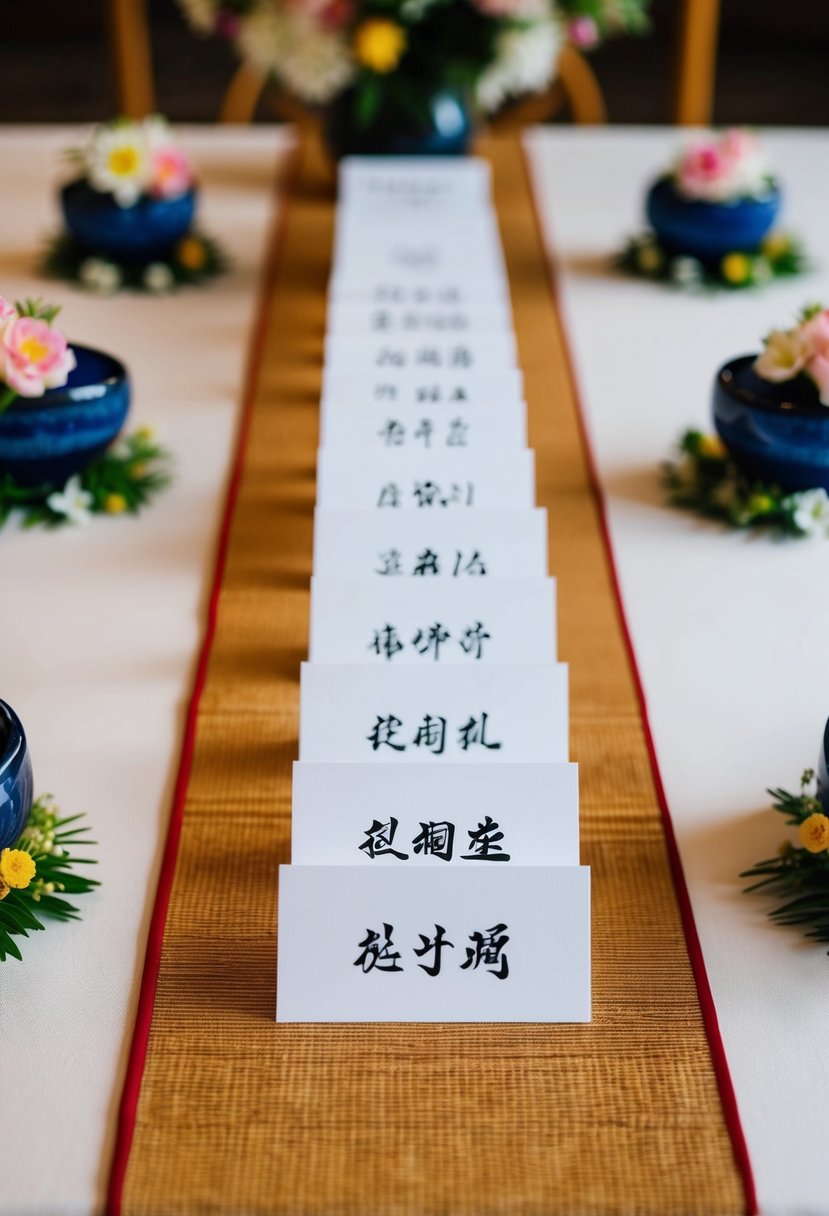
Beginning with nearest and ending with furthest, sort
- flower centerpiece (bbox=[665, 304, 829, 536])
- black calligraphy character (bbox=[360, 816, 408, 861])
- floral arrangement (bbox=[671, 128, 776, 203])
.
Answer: black calligraphy character (bbox=[360, 816, 408, 861]), flower centerpiece (bbox=[665, 304, 829, 536]), floral arrangement (bbox=[671, 128, 776, 203])

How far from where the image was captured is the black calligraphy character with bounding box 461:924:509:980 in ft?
2.34

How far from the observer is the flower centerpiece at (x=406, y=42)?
1.78m

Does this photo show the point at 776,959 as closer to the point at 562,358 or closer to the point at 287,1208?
A: the point at 287,1208

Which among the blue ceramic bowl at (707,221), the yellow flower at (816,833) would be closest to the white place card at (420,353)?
the blue ceramic bowl at (707,221)

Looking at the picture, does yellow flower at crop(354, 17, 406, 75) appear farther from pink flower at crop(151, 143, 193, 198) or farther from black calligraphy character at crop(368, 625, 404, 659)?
black calligraphy character at crop(368, 625, 404, 659)

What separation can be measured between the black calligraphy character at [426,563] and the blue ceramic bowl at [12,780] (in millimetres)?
295

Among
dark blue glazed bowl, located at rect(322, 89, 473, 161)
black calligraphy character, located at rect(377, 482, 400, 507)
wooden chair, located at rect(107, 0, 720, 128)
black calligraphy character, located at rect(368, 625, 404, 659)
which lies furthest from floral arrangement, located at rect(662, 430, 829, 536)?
wooden chair, located at rect(107, 0, 720, 128)

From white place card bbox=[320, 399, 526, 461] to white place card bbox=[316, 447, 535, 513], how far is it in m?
0.01

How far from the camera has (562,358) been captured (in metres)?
1.54

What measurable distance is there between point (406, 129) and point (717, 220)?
1.64 ft

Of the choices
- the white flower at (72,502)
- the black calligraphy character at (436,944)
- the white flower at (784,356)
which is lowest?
the white flower at (72,502)

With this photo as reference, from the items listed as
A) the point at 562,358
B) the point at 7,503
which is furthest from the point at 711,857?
the point at 562,358

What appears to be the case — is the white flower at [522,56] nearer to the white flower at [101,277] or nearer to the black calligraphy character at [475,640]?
the white flower at [101,277]

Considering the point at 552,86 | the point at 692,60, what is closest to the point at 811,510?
the point at 692,60
